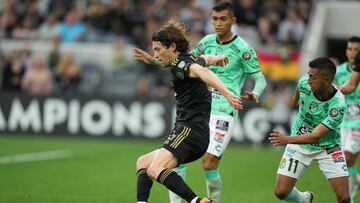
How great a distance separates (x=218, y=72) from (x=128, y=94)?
12736 millimetres

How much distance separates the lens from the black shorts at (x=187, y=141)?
9.12 m

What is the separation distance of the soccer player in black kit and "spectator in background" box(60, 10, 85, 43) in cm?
1641

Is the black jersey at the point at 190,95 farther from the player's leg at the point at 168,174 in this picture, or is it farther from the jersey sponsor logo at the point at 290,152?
the jersey sponsor logo at the point at 290,152

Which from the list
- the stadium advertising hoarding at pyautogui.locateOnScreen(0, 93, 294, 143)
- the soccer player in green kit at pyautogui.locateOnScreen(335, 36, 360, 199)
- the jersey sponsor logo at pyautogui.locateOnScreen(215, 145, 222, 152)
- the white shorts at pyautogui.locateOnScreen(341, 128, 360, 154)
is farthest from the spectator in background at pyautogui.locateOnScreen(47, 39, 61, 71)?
the jersey sponsor logo at pyautogui.locateOnScreen(215, 145, 222, 152)

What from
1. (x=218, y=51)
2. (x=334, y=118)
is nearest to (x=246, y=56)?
(x=218, y=51)

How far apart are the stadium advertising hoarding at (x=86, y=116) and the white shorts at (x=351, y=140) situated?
9131 mm

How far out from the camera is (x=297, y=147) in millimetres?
9906

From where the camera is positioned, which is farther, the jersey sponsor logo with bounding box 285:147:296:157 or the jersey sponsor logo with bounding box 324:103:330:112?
the jersey sponsor logo with bounding box 285:147:296:157

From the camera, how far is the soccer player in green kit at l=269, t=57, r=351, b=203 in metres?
9.35

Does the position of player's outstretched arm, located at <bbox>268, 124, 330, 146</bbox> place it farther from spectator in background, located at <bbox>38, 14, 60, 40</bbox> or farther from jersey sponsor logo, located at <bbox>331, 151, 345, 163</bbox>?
spectator in background, located at <bbox>38, 14, 60, 40</bbox>

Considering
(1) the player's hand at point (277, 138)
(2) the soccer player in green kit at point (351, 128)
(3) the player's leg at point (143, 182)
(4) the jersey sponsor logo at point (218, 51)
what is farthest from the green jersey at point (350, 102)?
(3) the player's leg at point (143, 182)

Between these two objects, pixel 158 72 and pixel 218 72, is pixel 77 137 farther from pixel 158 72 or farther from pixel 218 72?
pixel 218 72

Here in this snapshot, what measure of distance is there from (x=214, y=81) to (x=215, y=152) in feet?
8.04

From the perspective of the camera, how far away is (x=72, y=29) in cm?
2553
